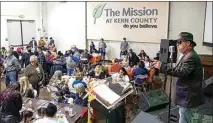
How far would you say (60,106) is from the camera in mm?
3541

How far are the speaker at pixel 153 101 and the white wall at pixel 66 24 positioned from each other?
8452 millimetres

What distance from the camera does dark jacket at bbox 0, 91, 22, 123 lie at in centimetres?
234

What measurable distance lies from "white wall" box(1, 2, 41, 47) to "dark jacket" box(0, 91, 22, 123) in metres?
7.37

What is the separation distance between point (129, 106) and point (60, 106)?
2122 millimetres

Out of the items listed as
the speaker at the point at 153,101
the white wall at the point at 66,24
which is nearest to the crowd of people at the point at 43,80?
the speaker at the point at 153,101

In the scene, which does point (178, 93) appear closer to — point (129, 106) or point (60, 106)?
point (60, 106)

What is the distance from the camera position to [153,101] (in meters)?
3.47

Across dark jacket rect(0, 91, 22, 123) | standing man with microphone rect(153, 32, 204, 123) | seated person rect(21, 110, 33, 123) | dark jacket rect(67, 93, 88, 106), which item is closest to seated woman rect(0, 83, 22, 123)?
dark jacket rect(0, 91, 22, 123)

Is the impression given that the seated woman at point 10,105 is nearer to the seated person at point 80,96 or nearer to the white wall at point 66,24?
the seated person at point 80,96

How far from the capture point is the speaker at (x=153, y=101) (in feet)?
11.1

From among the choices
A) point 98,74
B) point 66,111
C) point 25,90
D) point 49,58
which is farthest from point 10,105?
point 49,58

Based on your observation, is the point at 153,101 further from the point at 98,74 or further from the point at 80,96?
the point at 98,74

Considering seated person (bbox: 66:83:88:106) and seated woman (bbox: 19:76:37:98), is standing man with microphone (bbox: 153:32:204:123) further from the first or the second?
seated woman (bbox: 19:76:37:98)

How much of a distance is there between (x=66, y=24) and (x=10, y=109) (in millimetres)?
10060
